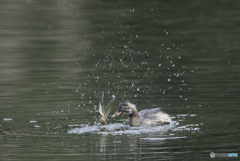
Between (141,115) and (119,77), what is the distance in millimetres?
3570

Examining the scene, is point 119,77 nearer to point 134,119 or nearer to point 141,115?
point 141,115

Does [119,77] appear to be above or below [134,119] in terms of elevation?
above

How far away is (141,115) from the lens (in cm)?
1084

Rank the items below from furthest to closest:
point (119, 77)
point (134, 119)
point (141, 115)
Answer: point (119, 77), point (141, 115), point (134, 119)

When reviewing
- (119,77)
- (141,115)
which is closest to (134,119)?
(141,115)

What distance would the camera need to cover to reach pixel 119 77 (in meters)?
14.3

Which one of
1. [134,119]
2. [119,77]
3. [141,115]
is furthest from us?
[119,77]

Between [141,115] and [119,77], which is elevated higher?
[119,77]

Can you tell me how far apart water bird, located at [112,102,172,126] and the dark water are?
1.22ft

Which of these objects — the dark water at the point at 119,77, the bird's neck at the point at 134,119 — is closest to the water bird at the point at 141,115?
the bird's neck at the point at 134,119

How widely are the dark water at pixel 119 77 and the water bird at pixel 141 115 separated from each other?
37 cm

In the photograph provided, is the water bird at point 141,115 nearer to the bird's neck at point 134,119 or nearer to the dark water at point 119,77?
the bird's neck at point 134,119

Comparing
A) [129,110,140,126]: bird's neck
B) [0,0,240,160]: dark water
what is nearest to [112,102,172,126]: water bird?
[129,110,140,126]: bird's neck

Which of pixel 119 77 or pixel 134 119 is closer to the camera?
pixel 134 119
